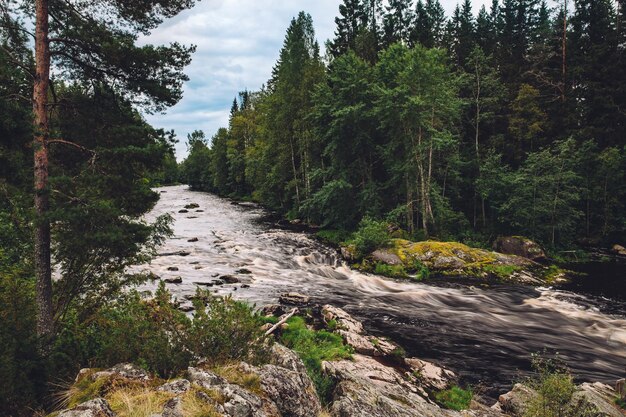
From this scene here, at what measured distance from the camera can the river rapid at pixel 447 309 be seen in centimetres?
1272

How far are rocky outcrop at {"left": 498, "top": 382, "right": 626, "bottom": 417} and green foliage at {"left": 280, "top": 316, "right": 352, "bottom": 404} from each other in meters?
4.48

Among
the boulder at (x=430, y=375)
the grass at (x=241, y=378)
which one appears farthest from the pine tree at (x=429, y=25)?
the grass at (x=241, y=378)

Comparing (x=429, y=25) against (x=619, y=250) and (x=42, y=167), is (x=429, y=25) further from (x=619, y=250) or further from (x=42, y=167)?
(x=42, y=167)

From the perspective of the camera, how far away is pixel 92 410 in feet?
14.5

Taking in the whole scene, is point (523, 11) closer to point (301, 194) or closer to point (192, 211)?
point (301, 194)

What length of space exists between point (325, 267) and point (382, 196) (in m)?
12.5

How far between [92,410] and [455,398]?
29.4 ft

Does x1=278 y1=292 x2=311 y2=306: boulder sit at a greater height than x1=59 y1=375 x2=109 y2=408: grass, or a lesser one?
lesser

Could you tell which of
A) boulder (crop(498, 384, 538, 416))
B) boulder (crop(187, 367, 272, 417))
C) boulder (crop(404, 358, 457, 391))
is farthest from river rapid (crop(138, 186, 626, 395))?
boulder (crop(187, 367, 272, 417))

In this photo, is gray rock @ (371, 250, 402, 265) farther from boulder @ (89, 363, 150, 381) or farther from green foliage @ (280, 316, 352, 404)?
boulder @ (89, 363, 150, 381)

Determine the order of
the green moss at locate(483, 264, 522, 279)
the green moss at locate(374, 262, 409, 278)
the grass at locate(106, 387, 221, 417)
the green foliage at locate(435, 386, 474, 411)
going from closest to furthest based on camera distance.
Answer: the grass at locate(106, 387, 221, 417) → the green foliage at locate(435, 386, 474, 411) → the green moss at locate(483, 264, 522, 279) → the green moss at locate(374, 262, 409, 278)

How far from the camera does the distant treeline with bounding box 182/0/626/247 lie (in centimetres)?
2892

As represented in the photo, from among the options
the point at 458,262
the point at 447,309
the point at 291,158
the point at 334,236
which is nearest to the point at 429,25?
the point at 291,158

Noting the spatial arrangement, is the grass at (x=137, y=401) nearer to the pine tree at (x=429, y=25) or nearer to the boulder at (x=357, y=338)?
the boulder at (x=357, y=338)
